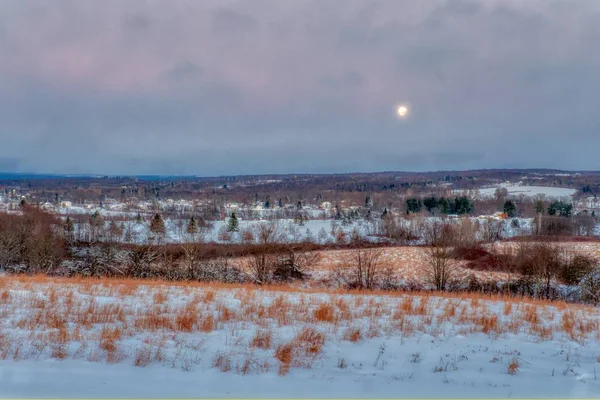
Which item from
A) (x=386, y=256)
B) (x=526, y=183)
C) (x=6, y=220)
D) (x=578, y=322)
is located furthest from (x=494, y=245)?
(x=526, y=183)

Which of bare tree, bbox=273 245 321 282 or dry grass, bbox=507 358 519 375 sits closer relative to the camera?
dry grass, bbox=507 358 519 375

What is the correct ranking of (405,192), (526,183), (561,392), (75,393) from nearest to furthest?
(75,393)
(561,392)
(405,192)
(526,183)

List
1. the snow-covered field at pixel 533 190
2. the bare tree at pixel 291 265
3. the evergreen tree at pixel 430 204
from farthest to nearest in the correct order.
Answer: the snow-covered field at pixel 533 190 → the evergreen tree at pixel 430 204 → the bare tree at pixel 291 265

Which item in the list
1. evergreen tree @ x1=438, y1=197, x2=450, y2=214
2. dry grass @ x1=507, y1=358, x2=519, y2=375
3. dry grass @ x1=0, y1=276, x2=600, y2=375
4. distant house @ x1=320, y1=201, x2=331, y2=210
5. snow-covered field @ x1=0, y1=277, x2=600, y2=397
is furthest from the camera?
distant house @ x1=320, y1=201, x2=331, y2=210

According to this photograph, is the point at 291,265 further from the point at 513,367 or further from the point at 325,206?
the point at 325,206

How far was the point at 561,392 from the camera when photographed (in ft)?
14.2

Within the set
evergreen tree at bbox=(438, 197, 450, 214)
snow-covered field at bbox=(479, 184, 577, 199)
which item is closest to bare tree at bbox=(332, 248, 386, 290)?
evergreen tree at bbox=(438, 197, 450, 214)

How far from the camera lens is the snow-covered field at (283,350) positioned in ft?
14.0

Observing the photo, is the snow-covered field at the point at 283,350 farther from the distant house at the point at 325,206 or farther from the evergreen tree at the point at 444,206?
the distant house at the point at 325,206

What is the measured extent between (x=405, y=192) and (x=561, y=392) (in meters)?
171

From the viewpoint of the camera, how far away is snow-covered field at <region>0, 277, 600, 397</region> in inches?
169

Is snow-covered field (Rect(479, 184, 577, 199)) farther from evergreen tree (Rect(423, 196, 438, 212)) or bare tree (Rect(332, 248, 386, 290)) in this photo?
bare tree (Rect(332, 248, 386, 290))

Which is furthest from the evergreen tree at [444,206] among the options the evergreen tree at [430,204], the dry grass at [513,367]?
the dry grass at [513,367]

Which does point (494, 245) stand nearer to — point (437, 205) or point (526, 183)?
point (437, 205)
